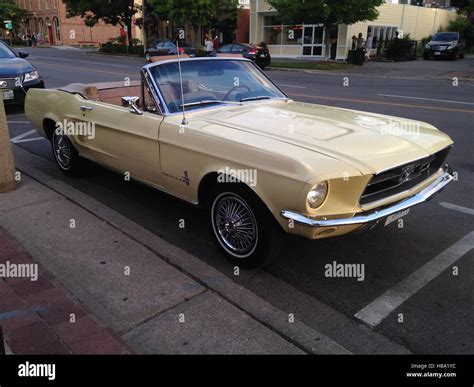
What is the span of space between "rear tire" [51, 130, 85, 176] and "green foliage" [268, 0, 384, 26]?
20.5 metres

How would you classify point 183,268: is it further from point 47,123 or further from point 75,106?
point 47,123

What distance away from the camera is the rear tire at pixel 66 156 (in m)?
5.77

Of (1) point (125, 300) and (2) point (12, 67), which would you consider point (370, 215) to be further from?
(2) point (12, 67)

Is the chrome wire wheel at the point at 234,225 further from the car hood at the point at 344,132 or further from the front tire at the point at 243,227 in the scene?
Answer: the car hood at the point at 344,132

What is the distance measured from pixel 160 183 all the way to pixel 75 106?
1.89m

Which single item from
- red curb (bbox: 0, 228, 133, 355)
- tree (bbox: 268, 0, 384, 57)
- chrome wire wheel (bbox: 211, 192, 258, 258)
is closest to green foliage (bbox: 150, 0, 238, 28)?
tree (bbox: 268, 0, 384, 57)

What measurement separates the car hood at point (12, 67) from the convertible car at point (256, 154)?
237 inches

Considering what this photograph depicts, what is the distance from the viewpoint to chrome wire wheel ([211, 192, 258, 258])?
3.56 m

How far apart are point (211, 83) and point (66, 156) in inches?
97.7

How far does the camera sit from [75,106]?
538 cm
